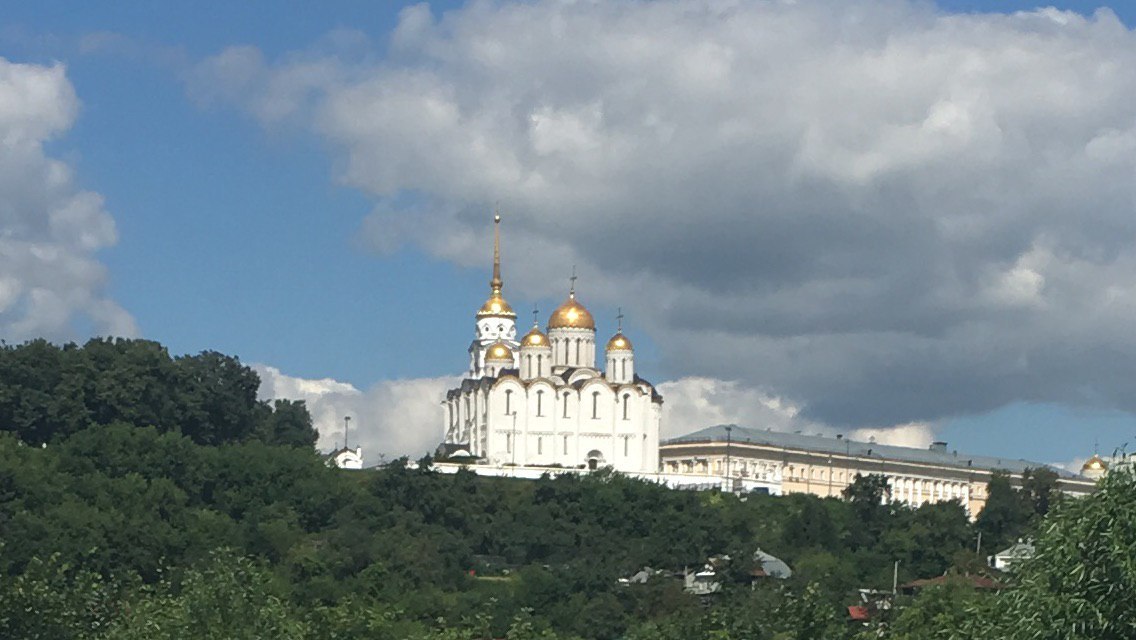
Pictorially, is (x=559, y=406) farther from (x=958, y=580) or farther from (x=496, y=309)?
(x=958, y=580)

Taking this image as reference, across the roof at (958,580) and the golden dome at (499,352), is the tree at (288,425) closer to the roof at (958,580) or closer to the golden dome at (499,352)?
the golden dome at (499,352)

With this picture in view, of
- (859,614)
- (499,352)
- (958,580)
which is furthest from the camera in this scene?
(499,352)

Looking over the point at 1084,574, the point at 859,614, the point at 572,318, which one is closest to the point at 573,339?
the point at 572,318

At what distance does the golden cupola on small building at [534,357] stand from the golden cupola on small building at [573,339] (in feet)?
7.41

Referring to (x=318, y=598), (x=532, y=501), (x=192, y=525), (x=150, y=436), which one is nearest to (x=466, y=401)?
(x=532, y=501)

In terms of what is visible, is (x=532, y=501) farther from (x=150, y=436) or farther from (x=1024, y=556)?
(x=1024, y=556)

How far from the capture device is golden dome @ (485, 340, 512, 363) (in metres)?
105

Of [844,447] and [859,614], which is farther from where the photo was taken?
[844,447]

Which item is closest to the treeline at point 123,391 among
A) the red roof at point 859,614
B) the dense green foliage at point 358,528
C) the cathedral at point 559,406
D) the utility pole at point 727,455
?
the dense green foliage at point 358,528

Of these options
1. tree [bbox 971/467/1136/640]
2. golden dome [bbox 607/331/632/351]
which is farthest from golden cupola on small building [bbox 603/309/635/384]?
tree [bbox 971/467/1136/640]

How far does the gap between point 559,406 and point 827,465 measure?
1114 inches

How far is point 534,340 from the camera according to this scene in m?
104

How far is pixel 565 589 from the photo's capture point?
73.3 m

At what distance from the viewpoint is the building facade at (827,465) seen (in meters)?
120
